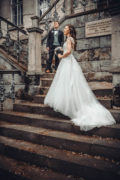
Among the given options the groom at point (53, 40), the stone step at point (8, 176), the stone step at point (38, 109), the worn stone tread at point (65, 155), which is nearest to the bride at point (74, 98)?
the stone step at point (38, 109)

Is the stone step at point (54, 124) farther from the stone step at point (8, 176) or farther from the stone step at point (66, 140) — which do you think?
the stone step at point (8, 176)

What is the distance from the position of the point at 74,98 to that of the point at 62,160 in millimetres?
1443

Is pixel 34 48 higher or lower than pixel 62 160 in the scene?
higher

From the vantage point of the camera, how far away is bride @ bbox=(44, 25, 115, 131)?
143 inches

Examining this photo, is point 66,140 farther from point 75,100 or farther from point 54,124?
point 75,100

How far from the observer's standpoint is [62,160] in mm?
3037

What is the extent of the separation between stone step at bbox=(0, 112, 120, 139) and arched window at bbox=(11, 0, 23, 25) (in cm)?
1110

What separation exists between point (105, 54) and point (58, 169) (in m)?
5.21

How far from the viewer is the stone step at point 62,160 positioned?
107 inches

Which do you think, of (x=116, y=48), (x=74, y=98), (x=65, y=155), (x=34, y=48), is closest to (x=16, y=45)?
(x=34, y=48)

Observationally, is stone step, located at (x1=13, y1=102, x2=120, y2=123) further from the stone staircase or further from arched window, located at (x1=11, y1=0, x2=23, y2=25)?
arched window, located at (x1=11, y1=0, x2=23, y2=25)

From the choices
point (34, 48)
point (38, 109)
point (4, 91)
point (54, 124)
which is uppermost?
point (34, 48)

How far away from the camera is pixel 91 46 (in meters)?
7.32

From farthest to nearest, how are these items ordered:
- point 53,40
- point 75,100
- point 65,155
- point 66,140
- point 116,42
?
point 53,40 < point 116,42 < point 75,100 < point 66,140 < point 65,155
